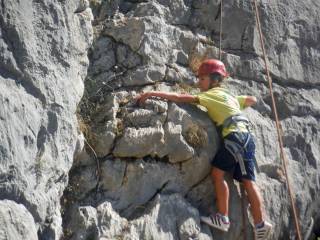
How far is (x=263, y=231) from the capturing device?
788cm

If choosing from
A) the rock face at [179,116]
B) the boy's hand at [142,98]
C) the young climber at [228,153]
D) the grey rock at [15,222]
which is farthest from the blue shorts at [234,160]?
the grey rock at [15,222]

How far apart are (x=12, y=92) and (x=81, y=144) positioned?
1.03 metres

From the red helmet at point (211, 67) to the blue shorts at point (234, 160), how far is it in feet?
2.76

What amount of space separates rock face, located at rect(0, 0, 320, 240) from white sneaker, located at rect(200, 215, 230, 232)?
100mm

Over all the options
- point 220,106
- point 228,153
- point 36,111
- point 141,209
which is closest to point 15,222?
point 36,111

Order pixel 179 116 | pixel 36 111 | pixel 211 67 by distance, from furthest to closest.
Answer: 1. pixel 211 67
2. pixel 179 116
3. pixel 36 111

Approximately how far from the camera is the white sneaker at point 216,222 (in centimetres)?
773

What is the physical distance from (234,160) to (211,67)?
1188mm

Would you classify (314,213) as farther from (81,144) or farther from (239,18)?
(81,144)

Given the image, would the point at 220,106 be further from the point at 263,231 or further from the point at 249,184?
the point at 263,231

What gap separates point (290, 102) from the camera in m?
9.20

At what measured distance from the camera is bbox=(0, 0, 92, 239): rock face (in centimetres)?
652

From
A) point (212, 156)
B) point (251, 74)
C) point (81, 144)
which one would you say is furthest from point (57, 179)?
point (251, 74)

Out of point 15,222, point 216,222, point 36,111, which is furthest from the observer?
point 216,222
